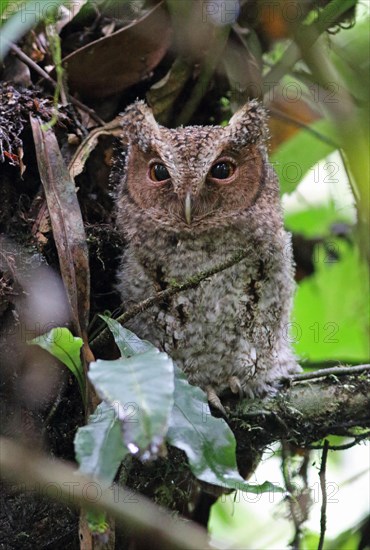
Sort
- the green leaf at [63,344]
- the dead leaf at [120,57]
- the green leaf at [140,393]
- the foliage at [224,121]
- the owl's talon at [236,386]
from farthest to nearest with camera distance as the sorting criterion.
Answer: the dead leaf at [120,57]
the owl's talon at [236,386]
the green leaf at [63,344]
the foliage at [224,121]
the green leaf at [140,393]

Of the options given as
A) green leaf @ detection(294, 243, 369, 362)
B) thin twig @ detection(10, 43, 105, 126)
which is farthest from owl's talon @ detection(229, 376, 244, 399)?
thin twig @ detection(10, 43, 105, 126)

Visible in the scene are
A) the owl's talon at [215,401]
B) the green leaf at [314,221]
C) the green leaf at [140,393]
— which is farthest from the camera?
the green leaf at [314,221]

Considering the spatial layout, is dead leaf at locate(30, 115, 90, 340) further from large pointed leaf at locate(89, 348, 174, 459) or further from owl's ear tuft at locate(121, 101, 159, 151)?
large pointed leaf at locate(89, 348, 174, 459)

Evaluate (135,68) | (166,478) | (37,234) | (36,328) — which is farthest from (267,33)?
(166,478)

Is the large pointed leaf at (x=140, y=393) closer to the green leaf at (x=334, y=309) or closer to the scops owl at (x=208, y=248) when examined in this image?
the scops owl at (x=208, y=248)

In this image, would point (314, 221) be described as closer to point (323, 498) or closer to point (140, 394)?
point (323, 498)

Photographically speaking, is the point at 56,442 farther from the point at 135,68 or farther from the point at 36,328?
the point at 135,68

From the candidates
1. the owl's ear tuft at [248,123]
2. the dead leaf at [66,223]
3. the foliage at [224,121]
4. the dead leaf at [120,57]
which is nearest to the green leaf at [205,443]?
the foliage at [224,121]

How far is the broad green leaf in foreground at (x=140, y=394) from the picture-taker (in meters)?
1.54

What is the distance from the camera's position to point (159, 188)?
2895 millimetres

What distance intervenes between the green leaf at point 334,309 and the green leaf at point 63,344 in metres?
1.46

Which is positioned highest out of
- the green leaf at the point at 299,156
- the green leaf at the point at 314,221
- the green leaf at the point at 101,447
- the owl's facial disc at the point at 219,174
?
the green leaf at the point at 299,156

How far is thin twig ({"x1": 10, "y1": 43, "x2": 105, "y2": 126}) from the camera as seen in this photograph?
9.60 ft

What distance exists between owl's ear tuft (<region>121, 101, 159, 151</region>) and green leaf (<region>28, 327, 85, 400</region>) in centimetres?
100
